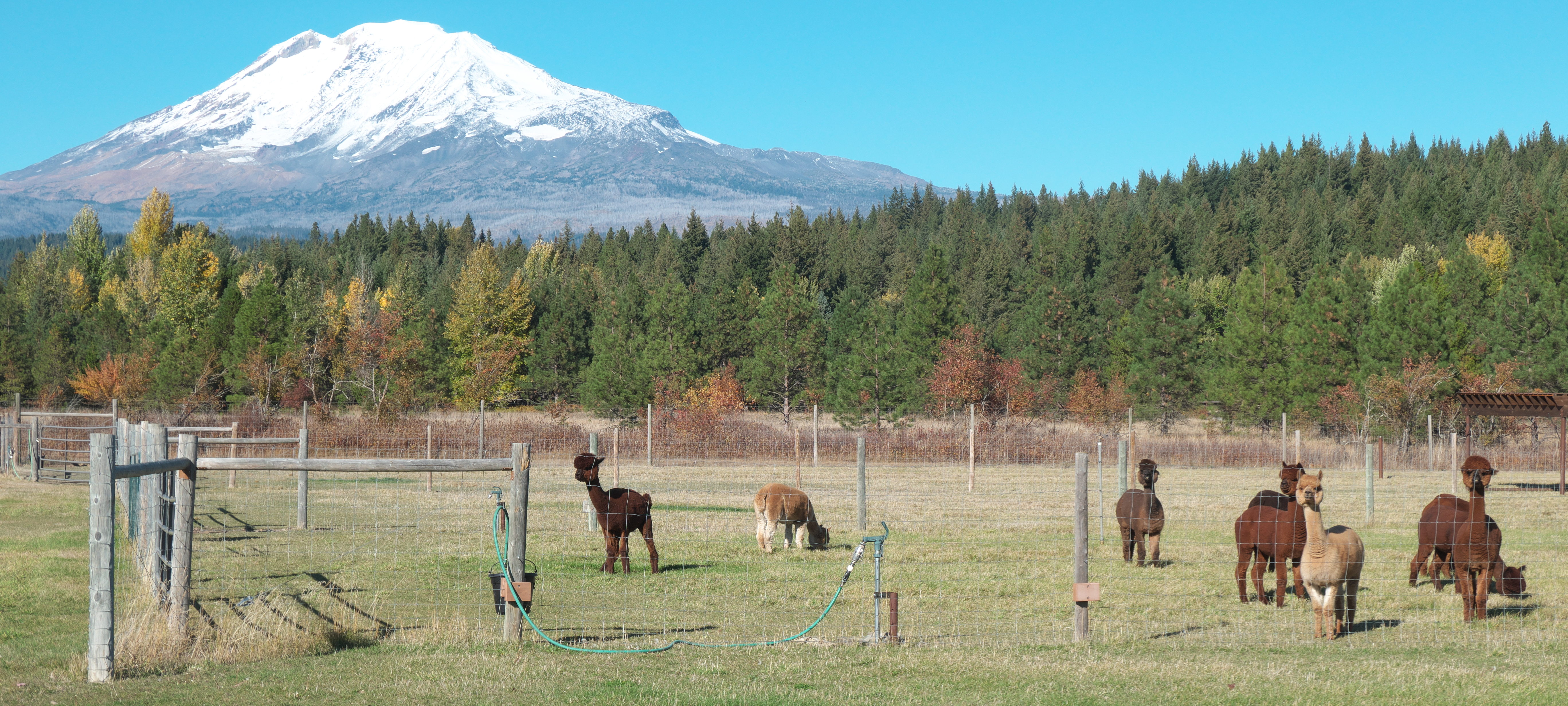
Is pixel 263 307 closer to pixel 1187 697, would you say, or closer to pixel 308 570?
pixel 308 570

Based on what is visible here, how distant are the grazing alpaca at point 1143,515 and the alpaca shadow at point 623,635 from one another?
5.89 metres

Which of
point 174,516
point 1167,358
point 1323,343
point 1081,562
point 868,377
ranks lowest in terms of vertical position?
point 1081,562

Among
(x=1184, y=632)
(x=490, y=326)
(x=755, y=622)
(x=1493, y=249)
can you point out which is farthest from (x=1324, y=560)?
(x=1493, y=249)

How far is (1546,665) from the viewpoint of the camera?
8227 millimetres

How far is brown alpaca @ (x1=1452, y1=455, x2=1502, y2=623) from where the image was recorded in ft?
32.8

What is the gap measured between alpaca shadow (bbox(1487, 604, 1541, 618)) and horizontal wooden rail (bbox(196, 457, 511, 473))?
28.9ft

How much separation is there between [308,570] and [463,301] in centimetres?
7111

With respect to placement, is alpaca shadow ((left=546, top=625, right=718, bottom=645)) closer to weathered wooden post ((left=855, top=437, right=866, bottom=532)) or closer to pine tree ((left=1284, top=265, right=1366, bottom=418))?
weathered wooden post ((left=855, top=437, right=866, bottom=532))

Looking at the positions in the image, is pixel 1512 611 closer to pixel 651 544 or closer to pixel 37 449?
pixel 651 544

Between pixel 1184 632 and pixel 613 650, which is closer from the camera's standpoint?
pixel 613 650

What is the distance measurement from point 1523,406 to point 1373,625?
20286 millimetres

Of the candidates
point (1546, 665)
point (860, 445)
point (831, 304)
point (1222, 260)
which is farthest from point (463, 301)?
point (1546, 665)

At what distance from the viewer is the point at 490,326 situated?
271 ft

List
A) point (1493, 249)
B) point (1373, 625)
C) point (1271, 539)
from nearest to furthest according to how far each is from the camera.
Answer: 1. point (1373, 625)
2. point (1271, 539)
3. point (1493, 249)
